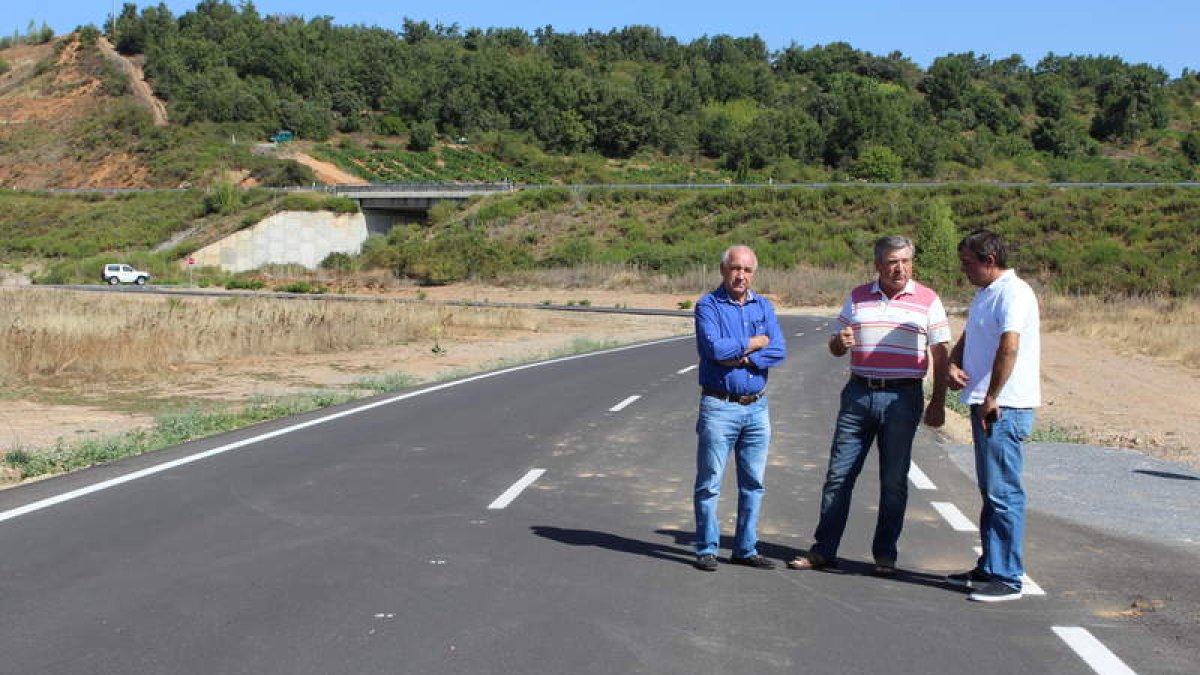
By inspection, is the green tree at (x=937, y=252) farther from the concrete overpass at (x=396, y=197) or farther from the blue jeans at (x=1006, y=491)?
the blue jeans at (x=1006, y=491)

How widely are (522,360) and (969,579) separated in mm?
19270

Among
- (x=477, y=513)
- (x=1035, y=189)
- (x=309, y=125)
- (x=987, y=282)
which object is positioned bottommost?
(x=477, y=513)

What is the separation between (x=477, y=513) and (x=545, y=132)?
12259 cm

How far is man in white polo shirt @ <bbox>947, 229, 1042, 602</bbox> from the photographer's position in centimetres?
639

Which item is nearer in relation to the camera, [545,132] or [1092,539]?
[1092,539]

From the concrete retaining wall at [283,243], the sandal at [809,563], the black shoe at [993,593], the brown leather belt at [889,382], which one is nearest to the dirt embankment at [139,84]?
the concrete retaining wall at [283,243]

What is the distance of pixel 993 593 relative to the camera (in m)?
6.41

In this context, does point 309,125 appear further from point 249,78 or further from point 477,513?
point 477,513

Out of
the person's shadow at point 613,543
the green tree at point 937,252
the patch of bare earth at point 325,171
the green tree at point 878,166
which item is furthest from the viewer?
the green tree at point 878,166

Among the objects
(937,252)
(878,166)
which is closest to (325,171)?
(878,166)

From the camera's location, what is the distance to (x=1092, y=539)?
317 inches

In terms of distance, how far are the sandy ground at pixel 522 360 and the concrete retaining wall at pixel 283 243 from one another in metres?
45.8

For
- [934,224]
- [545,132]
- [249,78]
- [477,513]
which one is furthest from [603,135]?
[477,513]

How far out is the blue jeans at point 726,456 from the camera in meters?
6.91
